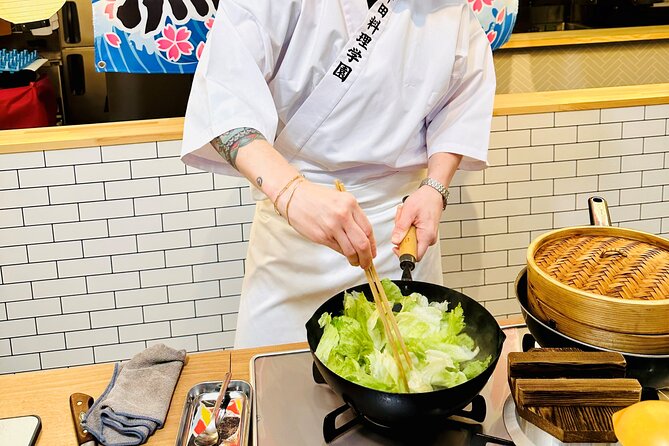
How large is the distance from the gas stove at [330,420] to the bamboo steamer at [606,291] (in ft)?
0.61

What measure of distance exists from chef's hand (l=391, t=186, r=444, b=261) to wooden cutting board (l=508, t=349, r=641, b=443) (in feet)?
1.40

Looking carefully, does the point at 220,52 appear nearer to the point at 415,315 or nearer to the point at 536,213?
the point at 415,315

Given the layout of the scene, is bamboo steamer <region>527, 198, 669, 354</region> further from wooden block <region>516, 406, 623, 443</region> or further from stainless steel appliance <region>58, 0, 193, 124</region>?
stainless steel appliance <region>58, 0, 193, 124</region>

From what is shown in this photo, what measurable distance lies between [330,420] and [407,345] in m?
0.18

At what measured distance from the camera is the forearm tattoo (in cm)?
147

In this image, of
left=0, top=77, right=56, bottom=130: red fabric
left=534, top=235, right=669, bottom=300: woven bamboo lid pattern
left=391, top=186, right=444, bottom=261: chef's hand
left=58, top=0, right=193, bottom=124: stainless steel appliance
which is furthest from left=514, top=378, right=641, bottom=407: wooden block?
left=58, top=0, right=193, bottom=124: stainless steel appliance

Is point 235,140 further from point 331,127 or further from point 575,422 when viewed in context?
point 575,422

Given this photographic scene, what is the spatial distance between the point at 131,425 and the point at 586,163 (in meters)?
2.12

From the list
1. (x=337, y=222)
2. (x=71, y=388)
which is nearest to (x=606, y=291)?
(x=337, y=222)

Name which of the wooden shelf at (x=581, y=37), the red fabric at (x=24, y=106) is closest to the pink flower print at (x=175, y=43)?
the red fabric at (x=24, y=106)

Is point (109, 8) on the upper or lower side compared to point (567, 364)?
upper

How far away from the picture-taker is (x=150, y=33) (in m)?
2.45

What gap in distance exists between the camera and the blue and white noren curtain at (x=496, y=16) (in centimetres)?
271

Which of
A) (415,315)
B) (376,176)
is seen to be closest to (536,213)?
(376,176)
